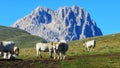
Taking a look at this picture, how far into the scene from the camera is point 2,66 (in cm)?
3803

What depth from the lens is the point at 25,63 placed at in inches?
1563

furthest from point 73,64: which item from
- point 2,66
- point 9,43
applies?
point 9,43

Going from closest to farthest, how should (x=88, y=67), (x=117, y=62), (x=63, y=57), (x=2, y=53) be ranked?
(x=88, y=67), (x=117, y=62), (x=63, y=57), (x=2, y=53)

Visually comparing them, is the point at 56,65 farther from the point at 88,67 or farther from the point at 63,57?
the point at 63,57

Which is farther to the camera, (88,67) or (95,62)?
(95,62)

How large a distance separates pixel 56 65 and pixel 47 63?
1371mm

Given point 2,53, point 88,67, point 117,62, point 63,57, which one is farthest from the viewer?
point 2,53

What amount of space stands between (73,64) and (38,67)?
3.84m

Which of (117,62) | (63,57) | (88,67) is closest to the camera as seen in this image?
(88,67)

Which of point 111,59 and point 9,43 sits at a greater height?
point 9,43

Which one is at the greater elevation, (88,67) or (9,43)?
(9,43)

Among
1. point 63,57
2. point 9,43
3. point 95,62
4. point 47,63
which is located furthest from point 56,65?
point 9,43

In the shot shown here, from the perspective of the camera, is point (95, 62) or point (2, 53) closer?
point (95, 62)

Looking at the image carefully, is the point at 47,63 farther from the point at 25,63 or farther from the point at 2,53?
the point at 2,53
